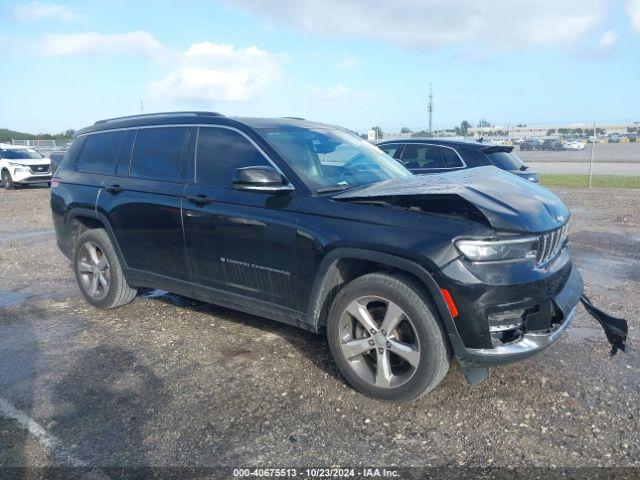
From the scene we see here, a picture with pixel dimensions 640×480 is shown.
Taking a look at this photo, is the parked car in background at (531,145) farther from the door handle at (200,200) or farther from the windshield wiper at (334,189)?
the door handle at (200,200)

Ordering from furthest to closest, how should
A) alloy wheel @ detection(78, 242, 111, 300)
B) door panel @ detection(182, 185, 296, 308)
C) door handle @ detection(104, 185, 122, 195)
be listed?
alloy wheel @ detection(78, 242, 111, 300) → door handle @ detection(104, 185, 122, 195) → door panel @ detection(182, 185, 296, 308)

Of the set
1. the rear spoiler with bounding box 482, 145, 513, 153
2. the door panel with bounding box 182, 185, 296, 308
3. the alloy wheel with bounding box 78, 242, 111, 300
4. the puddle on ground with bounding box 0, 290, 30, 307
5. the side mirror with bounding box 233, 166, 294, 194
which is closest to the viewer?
the side mirror with bounding box 233, 166, 294, 194

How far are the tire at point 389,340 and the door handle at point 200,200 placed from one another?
143 centimetres

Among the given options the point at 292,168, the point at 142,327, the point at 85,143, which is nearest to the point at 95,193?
the point at 85,143

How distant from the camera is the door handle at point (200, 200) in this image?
449 centimetres

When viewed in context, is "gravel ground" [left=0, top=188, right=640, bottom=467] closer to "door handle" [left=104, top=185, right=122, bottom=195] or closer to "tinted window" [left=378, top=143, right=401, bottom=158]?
"door handle" [left=104, top=185, right=122, bottom=195]

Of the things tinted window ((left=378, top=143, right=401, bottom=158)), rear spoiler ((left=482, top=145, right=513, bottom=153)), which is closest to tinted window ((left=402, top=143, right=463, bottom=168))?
tinted window ((left=378, top=143, right=401, bottom=158))

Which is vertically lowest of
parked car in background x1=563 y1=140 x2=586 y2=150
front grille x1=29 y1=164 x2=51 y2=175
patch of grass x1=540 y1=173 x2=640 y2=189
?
parked car in background x1=563 y1=140 x2=586 y2=150

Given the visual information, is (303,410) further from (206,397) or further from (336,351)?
(206,397)

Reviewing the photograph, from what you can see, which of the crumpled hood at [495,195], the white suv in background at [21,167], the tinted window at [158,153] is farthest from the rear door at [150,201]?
the white suv in background at [21,167]

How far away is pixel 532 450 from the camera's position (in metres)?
3.10

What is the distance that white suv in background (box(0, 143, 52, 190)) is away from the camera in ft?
68.7

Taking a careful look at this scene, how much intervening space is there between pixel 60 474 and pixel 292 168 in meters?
2.45

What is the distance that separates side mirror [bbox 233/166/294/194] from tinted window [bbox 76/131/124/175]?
204 cm
